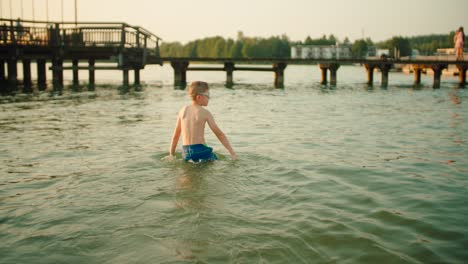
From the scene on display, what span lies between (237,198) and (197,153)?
147cm

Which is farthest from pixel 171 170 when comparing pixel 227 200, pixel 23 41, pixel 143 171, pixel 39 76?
pixel 39 76

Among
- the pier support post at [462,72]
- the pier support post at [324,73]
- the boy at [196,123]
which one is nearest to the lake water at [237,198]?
the boy at [196,123]

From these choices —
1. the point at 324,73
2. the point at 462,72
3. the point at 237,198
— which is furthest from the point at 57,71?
the point at 462,72

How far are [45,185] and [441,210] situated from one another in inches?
187

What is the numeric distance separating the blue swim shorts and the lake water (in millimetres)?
144

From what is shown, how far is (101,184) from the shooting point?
5.67m

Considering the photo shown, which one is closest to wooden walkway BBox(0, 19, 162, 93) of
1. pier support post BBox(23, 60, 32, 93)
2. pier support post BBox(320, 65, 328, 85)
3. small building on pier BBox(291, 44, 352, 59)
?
pier support post BBox(23, 60, 32, 93)

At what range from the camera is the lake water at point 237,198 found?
145 inches

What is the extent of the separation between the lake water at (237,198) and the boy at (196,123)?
0.84 feet

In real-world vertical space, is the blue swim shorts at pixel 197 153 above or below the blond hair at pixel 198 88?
below

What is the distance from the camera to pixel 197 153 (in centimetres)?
635

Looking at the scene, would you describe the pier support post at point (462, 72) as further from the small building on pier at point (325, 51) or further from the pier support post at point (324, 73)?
the small building on pier at point (325, 51)

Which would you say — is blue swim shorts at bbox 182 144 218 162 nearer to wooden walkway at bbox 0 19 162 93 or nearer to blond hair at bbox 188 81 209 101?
blond hair at bbox 188 81 209 101

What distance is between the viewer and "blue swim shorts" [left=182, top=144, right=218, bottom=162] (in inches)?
248
